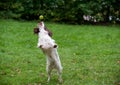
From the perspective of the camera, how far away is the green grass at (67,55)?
28.3ft

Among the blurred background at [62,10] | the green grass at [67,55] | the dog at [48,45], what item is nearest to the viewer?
the dog at [48,45]

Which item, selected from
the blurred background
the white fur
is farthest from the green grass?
the blurred background

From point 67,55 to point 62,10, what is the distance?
18.2 ft

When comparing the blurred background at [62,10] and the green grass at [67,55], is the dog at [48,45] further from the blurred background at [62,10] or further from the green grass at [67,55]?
the blurred background at [62,10]

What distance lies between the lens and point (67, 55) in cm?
1082

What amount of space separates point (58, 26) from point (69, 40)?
2.18 m

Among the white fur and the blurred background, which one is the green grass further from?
the blurred background

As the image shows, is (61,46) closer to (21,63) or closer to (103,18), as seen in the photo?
(21,63)

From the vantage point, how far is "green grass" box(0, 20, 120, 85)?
864cm

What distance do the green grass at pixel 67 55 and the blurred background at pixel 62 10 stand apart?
2.89ft

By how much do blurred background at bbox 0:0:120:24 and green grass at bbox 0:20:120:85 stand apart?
881mm

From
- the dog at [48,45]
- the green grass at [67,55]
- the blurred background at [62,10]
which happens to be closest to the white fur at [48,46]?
the dog at [48,45]

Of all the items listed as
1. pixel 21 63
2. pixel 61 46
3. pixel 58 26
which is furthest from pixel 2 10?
pixel 21 63

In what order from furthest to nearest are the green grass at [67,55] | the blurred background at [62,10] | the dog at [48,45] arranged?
the blurred background at [62,10] → the green grass at [67,55] → the dog at [48,45]
